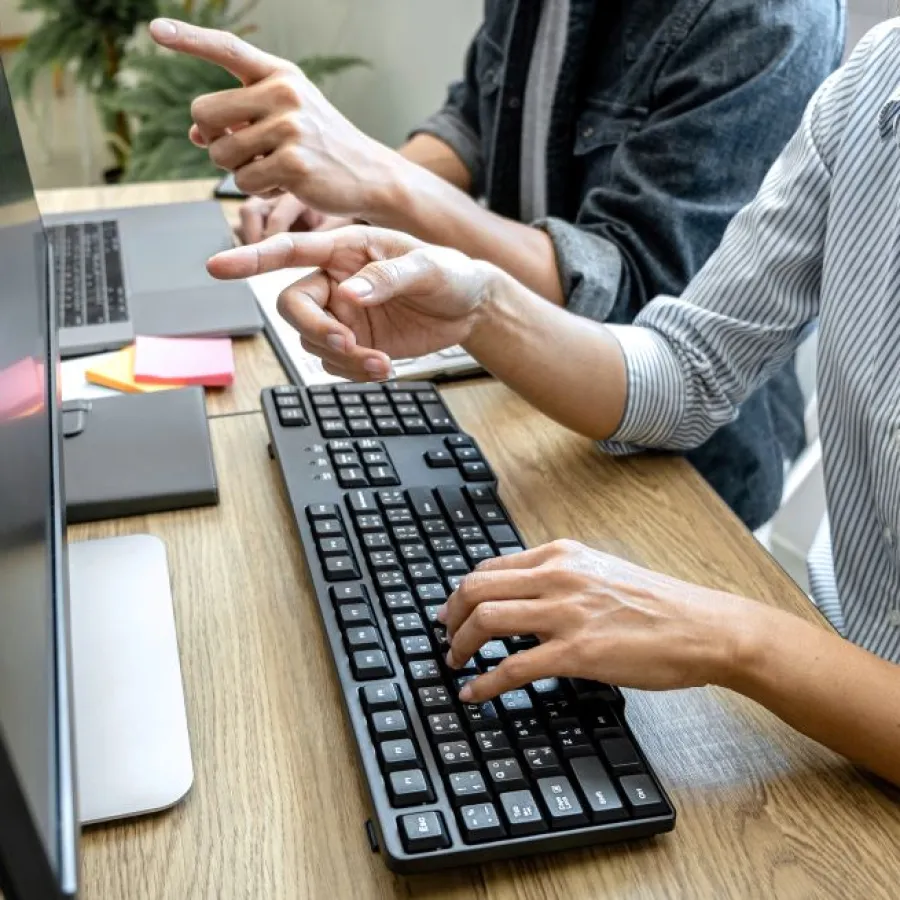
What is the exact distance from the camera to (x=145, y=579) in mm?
649

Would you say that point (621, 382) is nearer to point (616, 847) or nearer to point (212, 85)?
point (616, 847)

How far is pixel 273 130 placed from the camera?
892mm

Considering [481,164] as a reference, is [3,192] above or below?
above

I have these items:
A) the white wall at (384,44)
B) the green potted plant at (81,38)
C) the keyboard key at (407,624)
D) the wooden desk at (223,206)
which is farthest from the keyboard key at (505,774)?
the green potted plant at (81,38)

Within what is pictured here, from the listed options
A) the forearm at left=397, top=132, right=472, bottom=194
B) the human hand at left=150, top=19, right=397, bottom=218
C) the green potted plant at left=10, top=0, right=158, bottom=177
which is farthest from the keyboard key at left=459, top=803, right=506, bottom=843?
the green potted plant at left=10, top=0, right=158, bottom=177

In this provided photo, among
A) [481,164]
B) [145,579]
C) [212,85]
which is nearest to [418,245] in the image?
[145,579]

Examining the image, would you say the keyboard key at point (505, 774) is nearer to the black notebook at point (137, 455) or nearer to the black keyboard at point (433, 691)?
the black keyboard at point (433, 691)

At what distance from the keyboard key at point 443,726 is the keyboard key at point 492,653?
0.05 metres

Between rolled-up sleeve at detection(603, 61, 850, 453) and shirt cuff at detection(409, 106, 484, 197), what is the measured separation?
0.56 m

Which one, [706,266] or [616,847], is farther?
[706,266]

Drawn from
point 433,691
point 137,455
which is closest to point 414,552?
point 433,691

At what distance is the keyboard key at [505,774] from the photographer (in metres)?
0.49

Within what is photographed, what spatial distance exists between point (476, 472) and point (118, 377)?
1.05 feet

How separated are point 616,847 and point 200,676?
241mm
